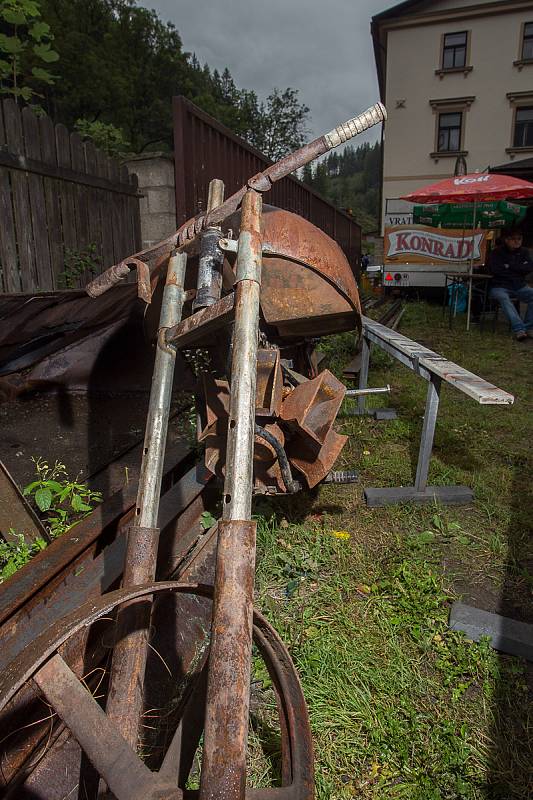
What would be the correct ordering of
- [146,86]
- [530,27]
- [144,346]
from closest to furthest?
1. [144,346]
2. [530,27]
3. [146,86]

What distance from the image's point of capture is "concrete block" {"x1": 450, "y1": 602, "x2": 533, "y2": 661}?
5.96ft

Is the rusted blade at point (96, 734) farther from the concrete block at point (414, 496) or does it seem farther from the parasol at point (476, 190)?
the parasol at point (476, 190)

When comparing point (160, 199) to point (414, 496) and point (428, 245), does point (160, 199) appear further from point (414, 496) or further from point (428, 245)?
point (428, 245)

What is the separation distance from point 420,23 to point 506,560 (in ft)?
90.0

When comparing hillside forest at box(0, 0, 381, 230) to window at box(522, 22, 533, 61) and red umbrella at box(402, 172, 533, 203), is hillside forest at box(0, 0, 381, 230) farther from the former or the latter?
window at box(522, 22, 533, 61)

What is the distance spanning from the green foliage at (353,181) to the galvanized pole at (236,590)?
2422 inches

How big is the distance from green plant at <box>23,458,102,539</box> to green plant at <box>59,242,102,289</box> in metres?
2.97

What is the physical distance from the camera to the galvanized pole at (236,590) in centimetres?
78

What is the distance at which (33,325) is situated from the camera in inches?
136

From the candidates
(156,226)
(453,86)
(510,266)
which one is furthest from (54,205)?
(453,86)

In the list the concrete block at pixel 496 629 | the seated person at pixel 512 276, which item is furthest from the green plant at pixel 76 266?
the seated person at pixel 512 276

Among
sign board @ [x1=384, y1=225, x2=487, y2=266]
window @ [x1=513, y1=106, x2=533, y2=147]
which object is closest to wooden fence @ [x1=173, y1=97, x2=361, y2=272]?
sign board @ [x1=384, y1=225, x2=487, y2=266]

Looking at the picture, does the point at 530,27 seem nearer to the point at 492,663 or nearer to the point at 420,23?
the point at 420,23

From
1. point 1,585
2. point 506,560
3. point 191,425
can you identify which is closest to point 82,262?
point 191,425
